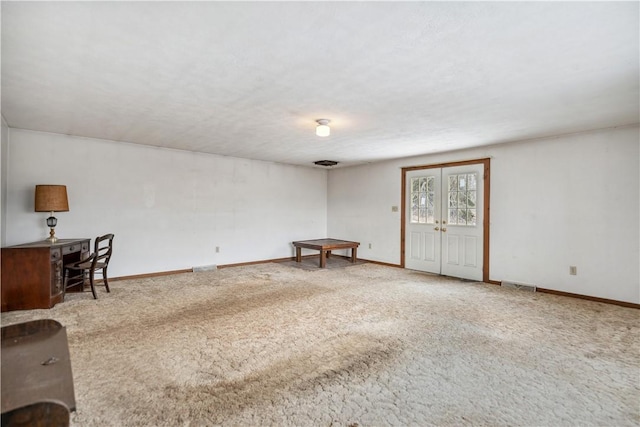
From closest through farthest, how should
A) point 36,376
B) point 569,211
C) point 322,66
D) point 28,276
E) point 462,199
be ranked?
point 36,376, point 322,66, point 28,276, point 569,211, point 462,199

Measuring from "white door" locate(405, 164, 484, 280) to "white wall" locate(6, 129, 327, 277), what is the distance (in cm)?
270

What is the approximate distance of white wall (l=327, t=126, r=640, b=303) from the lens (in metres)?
4.01

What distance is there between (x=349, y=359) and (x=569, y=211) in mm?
3907

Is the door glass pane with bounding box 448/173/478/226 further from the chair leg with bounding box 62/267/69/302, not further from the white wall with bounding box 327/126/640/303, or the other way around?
the chair leg with bounding box 62/267/69/302

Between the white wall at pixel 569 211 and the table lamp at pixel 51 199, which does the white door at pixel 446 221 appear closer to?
the white wall at pixel 569 211

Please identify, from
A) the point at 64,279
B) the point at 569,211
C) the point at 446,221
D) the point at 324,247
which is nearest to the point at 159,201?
the point at 64,279

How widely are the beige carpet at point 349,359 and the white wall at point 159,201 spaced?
1295mm

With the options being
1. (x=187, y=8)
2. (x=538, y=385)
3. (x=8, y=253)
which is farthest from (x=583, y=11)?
(x=8, y=253)

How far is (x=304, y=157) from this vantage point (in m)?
→ 6.45

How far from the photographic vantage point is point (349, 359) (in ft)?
8.39

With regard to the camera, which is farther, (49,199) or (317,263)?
(317,263)

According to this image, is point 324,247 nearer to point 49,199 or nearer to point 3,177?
point 49,199

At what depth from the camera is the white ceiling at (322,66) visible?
5.98 feet

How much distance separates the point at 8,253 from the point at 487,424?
4.88 metres
